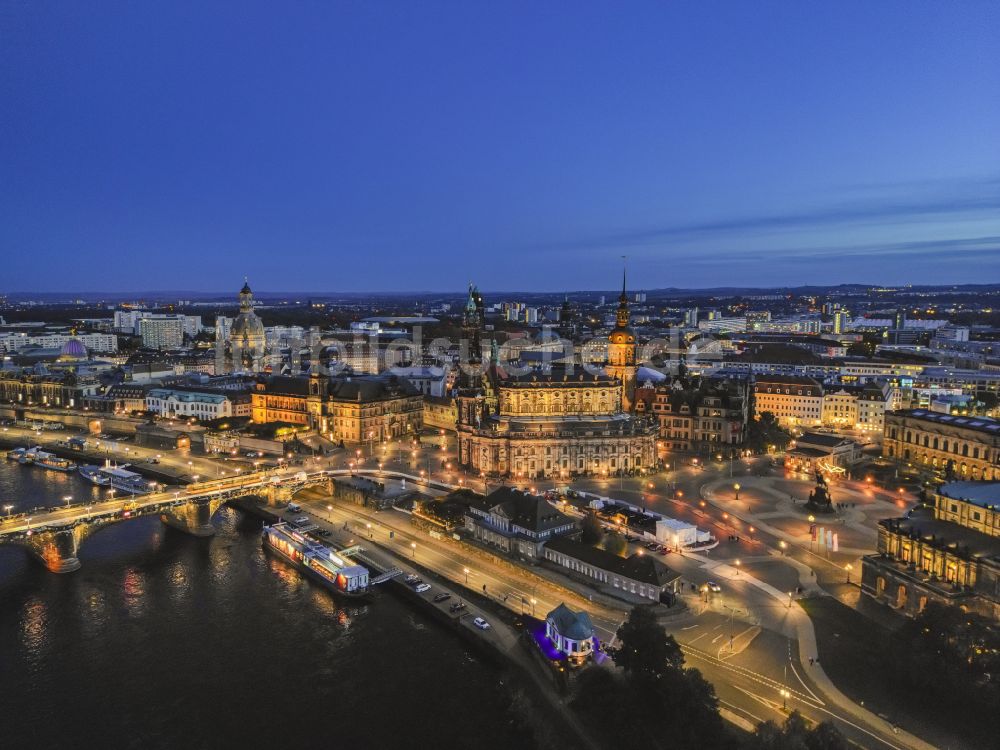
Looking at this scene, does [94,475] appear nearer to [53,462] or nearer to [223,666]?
[53,462]

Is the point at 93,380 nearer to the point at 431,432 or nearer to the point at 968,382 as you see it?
the point at 431,432

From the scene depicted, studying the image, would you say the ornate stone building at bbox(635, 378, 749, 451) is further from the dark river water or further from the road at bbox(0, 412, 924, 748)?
the dark river water

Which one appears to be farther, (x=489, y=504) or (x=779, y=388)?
(x=779, y=388)

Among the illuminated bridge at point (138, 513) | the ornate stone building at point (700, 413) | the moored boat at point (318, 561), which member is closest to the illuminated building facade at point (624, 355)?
the ornate stone building at point (700, 413)

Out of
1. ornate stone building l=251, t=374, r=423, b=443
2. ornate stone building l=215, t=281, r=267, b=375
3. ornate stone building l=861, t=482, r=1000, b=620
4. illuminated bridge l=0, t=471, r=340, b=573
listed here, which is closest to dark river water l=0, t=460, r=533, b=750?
illuminated bridge l=0, t=471, r=340, b=573

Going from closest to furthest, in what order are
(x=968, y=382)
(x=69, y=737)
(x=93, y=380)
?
(x=69, y=737) < (x=968, y=382) < (x=93, y=380)

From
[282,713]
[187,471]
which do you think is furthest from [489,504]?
[187,471]
